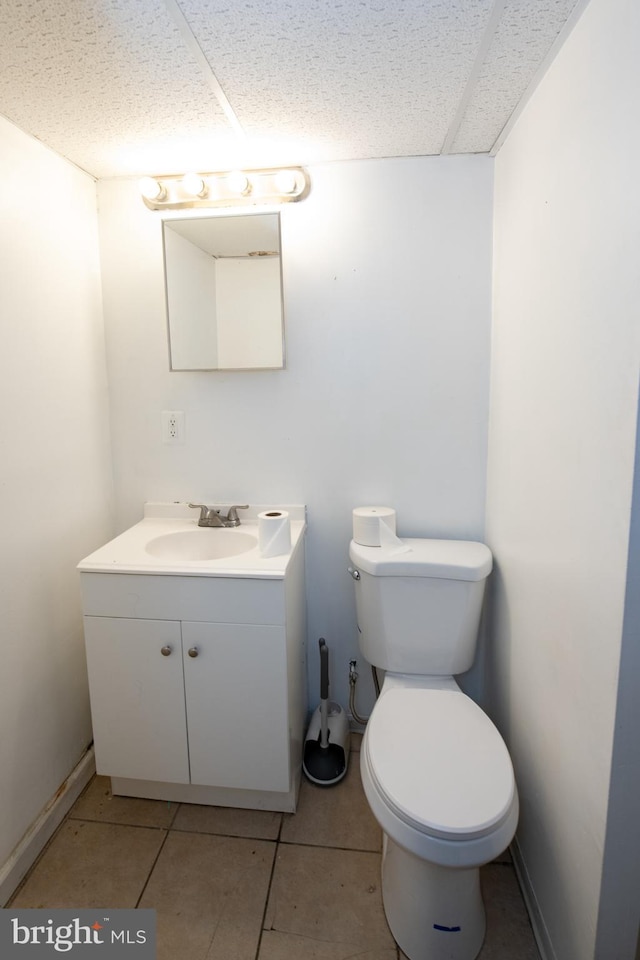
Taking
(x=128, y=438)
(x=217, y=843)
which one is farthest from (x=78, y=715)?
(x=128, y=438)

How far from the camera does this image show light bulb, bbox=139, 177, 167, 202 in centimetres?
146

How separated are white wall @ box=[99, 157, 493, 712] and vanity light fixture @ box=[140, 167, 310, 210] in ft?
0.18

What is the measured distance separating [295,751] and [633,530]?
4.00 feet

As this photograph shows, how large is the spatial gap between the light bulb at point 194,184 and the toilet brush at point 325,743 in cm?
149

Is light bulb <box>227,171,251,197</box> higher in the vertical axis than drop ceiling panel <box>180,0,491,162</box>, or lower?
lower

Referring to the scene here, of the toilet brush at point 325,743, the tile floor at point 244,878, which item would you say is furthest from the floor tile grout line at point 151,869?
the toilet brush at point 325,743

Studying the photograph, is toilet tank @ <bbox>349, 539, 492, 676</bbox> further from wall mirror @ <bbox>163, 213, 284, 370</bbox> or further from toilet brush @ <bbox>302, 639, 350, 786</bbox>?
wall mirror @ <bbox>163, 213, 284, 370</bbox>

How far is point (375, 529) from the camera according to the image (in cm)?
147

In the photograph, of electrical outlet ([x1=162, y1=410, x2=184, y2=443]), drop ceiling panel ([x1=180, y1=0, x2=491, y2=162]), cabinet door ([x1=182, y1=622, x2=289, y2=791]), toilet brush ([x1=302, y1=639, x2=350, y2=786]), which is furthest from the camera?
electrical outlet ([x1=162, y1=410, x2=184, y2=443])

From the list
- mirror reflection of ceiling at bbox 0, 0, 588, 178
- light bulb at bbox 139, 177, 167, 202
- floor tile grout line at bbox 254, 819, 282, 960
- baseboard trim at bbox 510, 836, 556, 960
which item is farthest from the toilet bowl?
light bulb at bbox 139, 177, 167, 202

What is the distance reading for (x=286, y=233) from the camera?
60.0 inches

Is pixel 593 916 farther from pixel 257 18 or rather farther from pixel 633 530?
pixel 257 18

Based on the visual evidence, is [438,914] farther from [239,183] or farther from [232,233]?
[239,183]

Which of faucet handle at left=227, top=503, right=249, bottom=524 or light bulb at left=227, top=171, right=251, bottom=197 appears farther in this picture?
faucet handle at left=227, top=503, right=249, bottom=524
